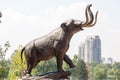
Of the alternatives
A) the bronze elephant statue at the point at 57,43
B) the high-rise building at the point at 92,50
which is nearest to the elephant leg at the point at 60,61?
the bronze elephant statue at the point at 57,43

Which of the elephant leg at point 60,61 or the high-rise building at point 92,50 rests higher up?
the high-rise building at point 92,50

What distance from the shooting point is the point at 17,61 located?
21.3m

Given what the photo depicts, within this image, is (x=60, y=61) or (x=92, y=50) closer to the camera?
(x=60, y=61)

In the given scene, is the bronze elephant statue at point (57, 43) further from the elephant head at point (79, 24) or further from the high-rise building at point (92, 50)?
the high-rise building at point (92, 50)

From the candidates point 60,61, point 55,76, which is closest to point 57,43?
point 60,61

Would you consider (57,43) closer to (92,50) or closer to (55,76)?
(55,76)

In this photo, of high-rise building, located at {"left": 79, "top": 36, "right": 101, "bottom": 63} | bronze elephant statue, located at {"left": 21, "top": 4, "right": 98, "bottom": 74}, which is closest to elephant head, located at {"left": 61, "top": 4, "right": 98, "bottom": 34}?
bronze elephant statue, located at {"left": 21, "top": 4, "right": 98, "bottom": 74}

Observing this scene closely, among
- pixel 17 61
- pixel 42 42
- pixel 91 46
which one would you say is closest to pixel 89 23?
pixel 42 42

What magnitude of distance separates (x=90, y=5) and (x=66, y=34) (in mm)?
911

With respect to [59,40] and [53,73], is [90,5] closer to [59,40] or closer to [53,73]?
[59,40]

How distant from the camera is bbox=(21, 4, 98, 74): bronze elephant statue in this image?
9773 millimetres

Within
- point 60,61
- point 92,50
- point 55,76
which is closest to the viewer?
point 55,76

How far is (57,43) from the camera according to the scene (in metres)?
9.76

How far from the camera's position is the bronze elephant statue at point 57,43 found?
32.1 feet
